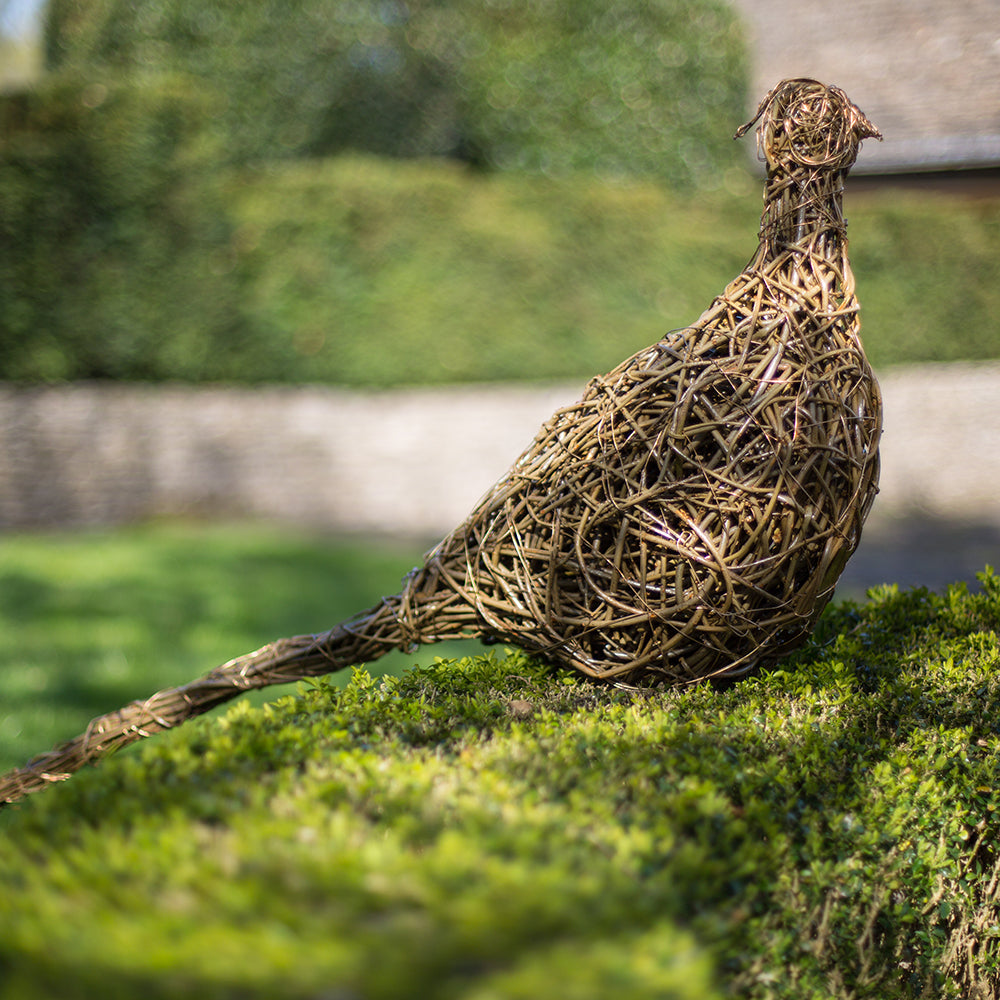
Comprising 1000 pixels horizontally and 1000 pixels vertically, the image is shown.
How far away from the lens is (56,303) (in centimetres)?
955

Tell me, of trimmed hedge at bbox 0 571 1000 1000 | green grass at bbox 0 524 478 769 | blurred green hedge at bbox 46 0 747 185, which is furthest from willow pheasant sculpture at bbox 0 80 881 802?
blurred green hedge at bbox 46 0 747 185

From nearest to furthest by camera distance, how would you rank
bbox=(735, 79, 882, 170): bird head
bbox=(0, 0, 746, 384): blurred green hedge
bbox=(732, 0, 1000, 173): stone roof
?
bbox=(735, 79, 882, 170): bird head
bbox=(0, 0, 746, 384): blurred green hedge
bbox=(732, 0, 1000, 173): stone roof

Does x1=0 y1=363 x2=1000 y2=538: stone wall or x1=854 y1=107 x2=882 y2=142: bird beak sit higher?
x1=854 y1=107 x2=882 y2=142: bird beak

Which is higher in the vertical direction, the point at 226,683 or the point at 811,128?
the point at 811,128

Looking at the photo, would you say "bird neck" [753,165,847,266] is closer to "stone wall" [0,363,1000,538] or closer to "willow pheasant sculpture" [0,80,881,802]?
"willow pheasant sculpture" [0,80,881,802]

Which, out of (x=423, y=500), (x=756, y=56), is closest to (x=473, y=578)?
(x=423, y=500)

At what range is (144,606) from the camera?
20.9 feet

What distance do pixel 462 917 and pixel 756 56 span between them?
15.3 metres

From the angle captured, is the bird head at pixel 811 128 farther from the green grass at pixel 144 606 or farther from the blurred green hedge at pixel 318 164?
the blurred green hedge at pixel 318 164

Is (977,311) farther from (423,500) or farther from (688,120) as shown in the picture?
(423,500)

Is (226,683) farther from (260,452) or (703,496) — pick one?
(260,452)

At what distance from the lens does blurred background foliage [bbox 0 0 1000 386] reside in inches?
380

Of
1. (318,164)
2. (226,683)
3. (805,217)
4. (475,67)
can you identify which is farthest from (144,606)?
(475,67)

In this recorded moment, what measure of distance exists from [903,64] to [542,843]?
51.5ft
